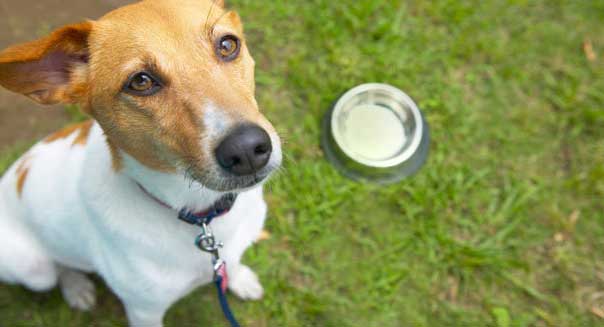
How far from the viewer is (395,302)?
383cm

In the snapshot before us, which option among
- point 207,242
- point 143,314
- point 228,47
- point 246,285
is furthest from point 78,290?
point 228,47

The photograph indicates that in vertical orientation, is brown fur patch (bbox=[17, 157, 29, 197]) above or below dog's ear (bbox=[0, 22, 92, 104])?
below

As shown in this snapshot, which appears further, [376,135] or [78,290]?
[376,135]

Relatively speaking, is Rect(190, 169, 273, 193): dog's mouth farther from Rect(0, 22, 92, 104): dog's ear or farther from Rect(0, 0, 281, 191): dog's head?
Rect(0, 22, 92, 104): dog's ear

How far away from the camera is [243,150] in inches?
79.6

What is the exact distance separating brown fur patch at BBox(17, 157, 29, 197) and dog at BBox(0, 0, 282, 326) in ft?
0.04

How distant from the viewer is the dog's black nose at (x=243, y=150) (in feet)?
6.58

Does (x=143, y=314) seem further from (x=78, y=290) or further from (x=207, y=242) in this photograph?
(x=78, y=290)

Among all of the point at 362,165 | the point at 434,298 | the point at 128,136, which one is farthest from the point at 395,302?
the point at 128,136

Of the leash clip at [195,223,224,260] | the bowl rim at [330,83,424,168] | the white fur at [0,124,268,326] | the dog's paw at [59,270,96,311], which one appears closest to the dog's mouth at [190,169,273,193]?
the white fur at [0,124,268,326]

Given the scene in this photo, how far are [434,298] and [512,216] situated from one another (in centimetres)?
98

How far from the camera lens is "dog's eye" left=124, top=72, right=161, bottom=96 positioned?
220cm

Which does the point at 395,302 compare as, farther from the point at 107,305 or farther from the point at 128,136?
the point at 128,136

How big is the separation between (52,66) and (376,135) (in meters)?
2.64
